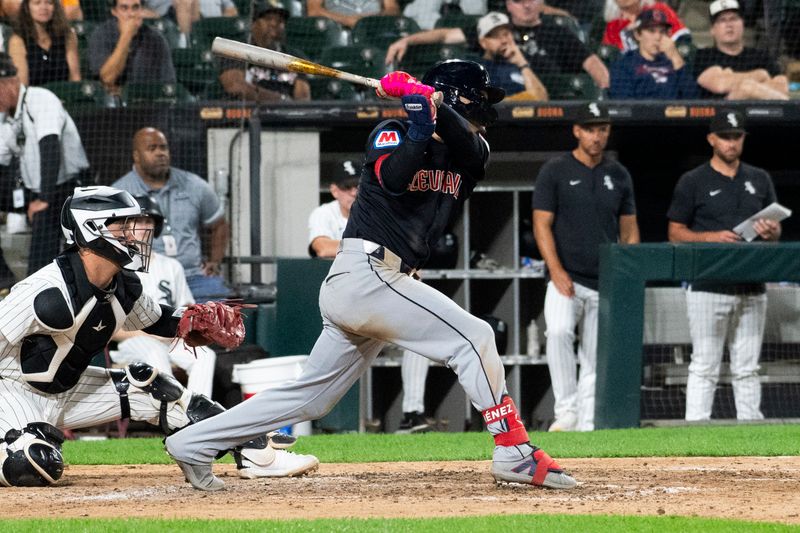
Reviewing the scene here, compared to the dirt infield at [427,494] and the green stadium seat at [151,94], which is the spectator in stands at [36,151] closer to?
the green stadium seat at [151,94]

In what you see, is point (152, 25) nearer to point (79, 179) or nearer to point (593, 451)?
point (79, 179)

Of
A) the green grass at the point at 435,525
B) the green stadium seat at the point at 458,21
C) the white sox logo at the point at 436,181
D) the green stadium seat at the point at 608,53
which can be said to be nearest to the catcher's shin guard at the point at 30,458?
the green grass at the point at 435,525

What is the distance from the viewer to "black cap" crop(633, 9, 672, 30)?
9297mm

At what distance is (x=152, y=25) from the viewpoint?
9398 millimetres

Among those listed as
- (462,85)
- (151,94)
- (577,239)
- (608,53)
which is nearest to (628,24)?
(608,53)

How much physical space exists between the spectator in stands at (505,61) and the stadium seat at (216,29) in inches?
73.9

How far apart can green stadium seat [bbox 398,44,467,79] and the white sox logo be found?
5041mm

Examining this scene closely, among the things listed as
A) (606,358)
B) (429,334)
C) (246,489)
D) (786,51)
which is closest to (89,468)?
(246,489)

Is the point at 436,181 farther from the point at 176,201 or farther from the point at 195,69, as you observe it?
the point at 195,69

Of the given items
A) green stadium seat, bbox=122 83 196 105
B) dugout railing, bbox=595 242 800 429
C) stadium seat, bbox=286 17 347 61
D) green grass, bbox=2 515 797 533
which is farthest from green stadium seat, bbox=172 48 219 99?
green grass, bbox=2 515 797 533

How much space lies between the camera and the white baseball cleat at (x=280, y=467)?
4.73 m

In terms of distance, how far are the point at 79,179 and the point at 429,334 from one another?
4.74 m

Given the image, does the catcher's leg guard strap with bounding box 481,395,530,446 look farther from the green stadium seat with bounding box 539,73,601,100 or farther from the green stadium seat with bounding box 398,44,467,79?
the green stadium seat with bounding box 398,44,467,79

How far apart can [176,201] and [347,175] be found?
1.15 meters
